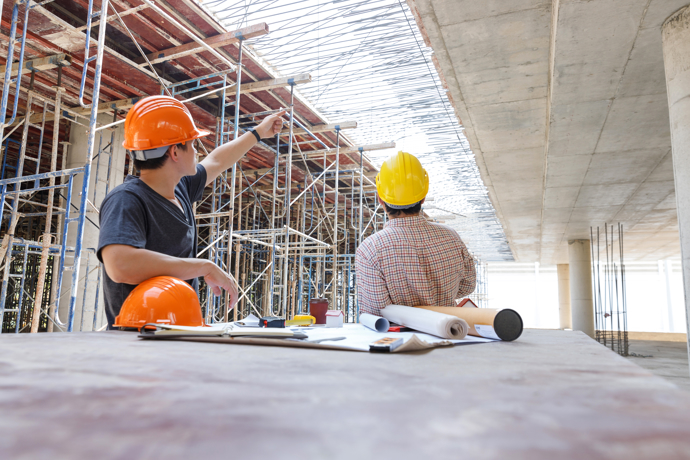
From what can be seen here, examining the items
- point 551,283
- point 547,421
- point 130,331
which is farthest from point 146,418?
point 551,283

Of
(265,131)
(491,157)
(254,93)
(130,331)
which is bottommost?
(130,331)

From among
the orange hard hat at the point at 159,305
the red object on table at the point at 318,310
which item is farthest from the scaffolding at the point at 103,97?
the orange hard hat at the point at 159,305

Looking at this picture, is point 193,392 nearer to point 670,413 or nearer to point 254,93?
point 670,413

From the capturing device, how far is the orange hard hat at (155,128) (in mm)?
2586

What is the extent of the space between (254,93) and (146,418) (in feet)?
33.7

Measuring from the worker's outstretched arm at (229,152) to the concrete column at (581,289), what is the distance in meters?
19.5

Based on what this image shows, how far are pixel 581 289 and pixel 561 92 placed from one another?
1507cm

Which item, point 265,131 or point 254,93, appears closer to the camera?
point 265,131

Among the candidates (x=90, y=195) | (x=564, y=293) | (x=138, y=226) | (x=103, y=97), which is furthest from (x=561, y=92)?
(x=564, y=293)

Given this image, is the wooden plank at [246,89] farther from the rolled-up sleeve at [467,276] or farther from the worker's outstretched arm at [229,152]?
the rolled-up sleeve at [467,276]

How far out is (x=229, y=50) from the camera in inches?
338

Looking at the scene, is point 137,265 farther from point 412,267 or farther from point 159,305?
point 412,267

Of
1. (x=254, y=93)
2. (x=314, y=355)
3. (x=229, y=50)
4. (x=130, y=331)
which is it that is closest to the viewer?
(x=314, y=355)

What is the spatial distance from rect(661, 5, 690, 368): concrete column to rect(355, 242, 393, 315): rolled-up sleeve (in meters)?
4.04
